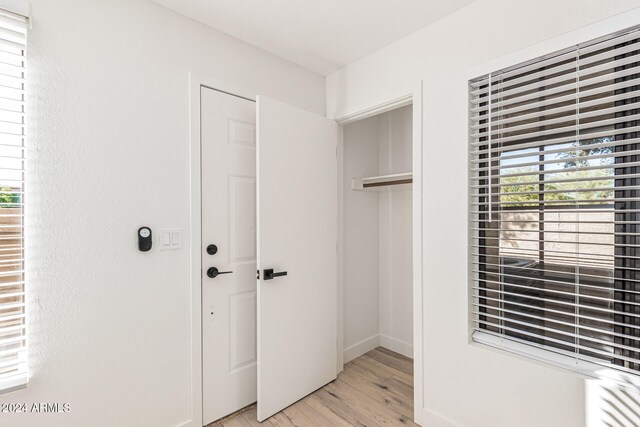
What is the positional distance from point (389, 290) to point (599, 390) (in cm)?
179

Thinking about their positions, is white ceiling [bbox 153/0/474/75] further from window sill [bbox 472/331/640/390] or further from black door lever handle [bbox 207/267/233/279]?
window sill [bbox 472/331/640/390]

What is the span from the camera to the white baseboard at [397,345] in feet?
9.37

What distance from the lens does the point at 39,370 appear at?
4.51 ft

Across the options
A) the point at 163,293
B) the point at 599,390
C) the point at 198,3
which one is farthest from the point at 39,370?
the point at 599,390

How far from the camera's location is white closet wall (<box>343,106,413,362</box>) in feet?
9.30

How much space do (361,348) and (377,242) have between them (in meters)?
1.03

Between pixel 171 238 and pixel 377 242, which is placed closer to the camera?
pixel 171 238

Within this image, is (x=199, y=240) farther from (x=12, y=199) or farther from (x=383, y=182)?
(x=383, y=182)

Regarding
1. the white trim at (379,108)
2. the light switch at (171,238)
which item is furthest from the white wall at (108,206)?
the white trim at (379,108)

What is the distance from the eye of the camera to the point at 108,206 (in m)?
1.57

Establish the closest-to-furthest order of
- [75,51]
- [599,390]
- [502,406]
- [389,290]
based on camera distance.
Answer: [599,390]
[75,51]
[502,406]
[389,290]

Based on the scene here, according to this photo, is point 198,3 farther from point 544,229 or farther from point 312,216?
point 544,229

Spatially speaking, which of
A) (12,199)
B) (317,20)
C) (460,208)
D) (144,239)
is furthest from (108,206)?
(460,208)

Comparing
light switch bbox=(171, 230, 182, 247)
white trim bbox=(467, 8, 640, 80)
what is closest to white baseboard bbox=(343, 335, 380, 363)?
light switch bbox=(171, 230, 182, 247)
